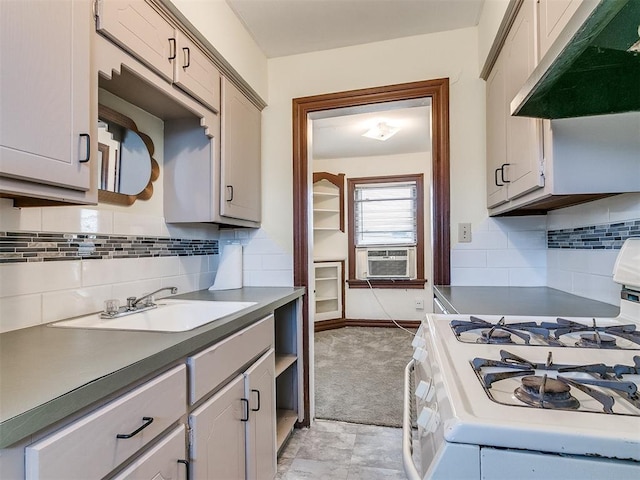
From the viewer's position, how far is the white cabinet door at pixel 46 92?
2.57ft

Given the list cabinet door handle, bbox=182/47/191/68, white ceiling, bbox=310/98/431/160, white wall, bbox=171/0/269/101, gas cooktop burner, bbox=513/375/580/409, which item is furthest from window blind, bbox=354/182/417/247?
gas cooktop burner, bbox=513/375/580/409

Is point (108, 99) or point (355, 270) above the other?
point (108, 99)

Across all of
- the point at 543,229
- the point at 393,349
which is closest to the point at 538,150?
the point at 543,229

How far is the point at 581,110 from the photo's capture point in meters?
1.05

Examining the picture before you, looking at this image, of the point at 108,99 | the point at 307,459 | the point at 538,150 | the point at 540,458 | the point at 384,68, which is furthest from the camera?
the point at 384,68

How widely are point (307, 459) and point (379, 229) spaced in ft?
10.9

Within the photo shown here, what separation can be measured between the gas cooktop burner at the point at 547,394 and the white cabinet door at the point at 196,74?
152 cm

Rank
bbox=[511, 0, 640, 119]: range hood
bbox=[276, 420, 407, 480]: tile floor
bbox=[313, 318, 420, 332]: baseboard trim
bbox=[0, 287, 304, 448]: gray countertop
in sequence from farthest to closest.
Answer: bbox=[313, 318, 420, 332]: baseboard trim, bbox=[276, 420, 407, 480]: tile floor, bbox=[511, 0, 640, 119]: range hood, bbox=[0, 287, 304, 448]: gray countertop

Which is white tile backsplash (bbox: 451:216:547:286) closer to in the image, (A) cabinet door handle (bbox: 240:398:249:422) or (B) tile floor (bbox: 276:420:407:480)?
(B) tile floor (bbox: 276:420:407:480)

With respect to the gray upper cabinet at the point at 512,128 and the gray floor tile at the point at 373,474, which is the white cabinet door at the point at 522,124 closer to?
the gray upper cabinet at the point at 512,128

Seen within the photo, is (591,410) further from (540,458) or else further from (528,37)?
(528,37)

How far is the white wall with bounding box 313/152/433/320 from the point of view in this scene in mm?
4551

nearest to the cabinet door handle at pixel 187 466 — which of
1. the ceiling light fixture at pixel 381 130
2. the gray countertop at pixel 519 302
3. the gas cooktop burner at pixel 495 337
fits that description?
the gas cooktop burner at pixel 495 337

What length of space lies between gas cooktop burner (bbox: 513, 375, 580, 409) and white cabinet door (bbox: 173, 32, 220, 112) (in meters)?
1.52
